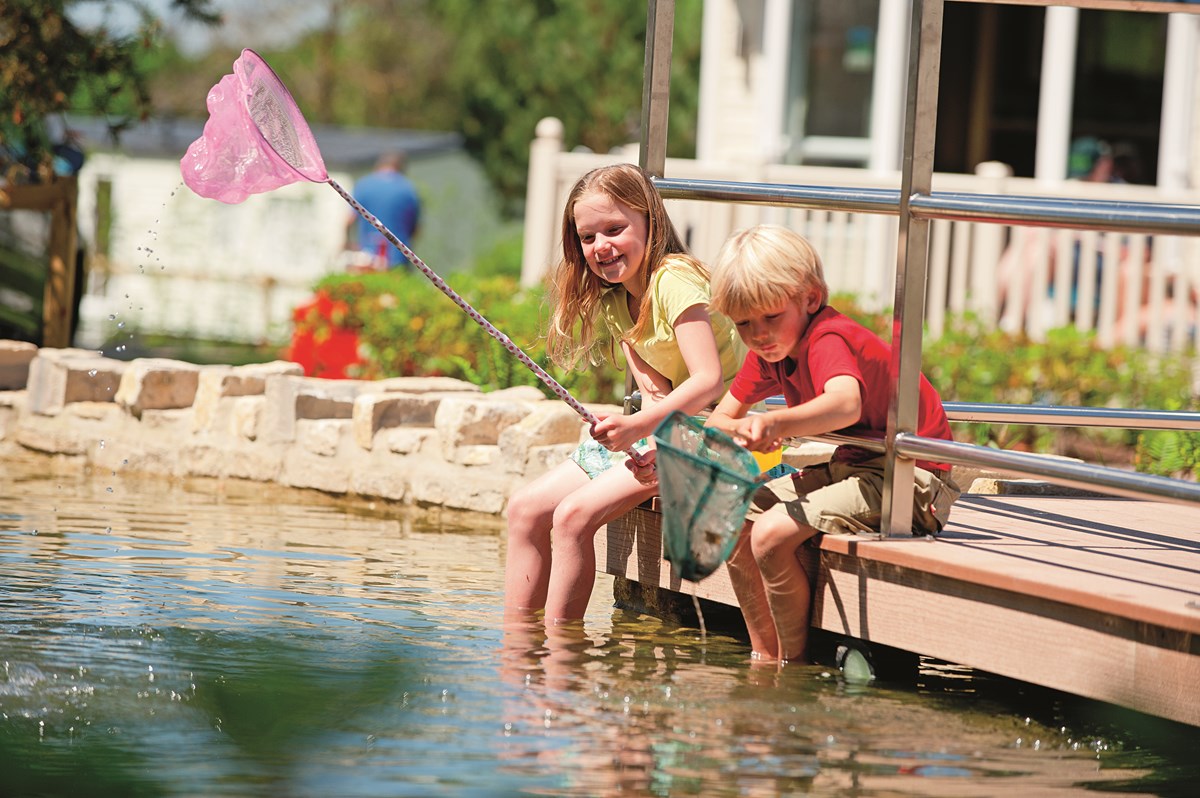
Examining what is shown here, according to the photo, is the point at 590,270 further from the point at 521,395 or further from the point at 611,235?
the point at 521,395

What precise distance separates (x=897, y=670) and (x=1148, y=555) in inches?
25.7

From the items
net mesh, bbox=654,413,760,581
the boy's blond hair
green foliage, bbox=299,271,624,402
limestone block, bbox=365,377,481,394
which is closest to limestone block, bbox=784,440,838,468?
the boy's blond hair

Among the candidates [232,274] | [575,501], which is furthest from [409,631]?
[232,274]

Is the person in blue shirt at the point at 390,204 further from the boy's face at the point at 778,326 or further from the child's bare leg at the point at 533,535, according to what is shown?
the boy's face at the point at 778,326

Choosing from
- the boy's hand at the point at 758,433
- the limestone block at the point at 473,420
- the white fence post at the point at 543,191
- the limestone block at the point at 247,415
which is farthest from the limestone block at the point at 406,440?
the white fence post at the point at 543,191

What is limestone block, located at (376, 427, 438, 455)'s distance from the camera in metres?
7.14

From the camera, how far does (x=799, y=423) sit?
372 centimetres

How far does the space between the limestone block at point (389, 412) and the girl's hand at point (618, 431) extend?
3.10m

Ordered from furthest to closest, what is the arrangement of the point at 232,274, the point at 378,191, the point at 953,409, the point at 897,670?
the point at 232,274
the point at 378,191
the point at 953,409
the point at 897,670

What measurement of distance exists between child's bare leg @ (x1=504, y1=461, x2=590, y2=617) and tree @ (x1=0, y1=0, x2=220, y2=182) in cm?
626

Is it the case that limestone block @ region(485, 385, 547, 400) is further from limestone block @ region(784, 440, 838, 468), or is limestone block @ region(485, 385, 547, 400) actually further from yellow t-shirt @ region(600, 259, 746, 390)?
yellow t-shirt @ region(600, 259, 746, 390)

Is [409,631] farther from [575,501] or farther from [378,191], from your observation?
[378,191]

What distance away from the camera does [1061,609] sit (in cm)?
334

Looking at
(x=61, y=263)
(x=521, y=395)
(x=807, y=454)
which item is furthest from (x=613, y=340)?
(x=61, y=263)
